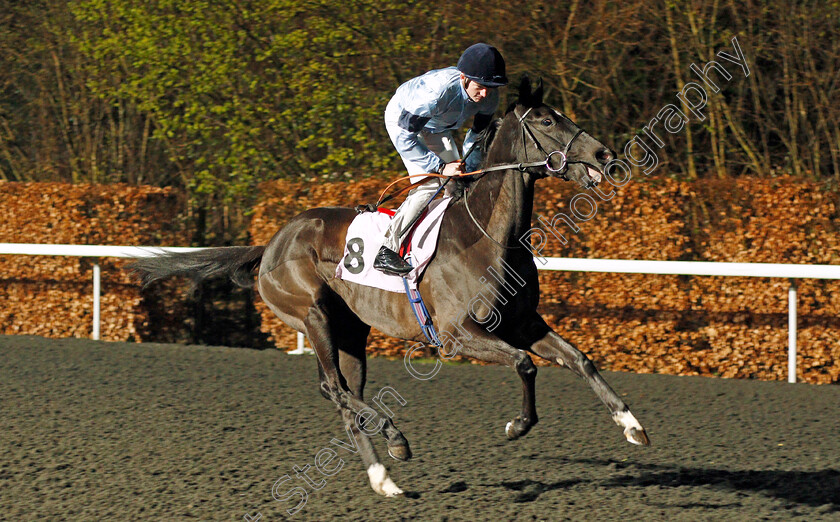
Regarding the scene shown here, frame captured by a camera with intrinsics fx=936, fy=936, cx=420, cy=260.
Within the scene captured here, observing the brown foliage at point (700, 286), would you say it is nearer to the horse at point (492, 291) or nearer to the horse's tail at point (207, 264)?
the horse's tail at point (207, 264)

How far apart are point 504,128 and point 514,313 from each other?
0.80m

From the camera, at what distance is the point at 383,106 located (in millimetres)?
9203

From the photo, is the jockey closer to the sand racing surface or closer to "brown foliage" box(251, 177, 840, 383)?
the sand racing surface

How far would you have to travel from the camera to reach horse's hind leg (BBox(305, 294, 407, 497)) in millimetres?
4109

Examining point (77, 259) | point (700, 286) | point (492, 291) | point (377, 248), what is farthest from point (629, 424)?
point (77, 259)

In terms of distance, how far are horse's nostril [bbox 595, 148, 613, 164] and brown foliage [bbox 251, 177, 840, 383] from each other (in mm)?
3680

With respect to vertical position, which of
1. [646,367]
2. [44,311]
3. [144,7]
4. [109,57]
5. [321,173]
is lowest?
[44,311]

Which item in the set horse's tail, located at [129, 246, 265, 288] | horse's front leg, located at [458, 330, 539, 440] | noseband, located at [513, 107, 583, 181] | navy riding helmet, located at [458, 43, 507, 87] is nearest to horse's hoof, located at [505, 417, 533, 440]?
horse's front leg, located at [458, 330, 539, 440]

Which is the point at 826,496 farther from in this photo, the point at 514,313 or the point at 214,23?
the point at 214,23

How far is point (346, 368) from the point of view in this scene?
4.85 m

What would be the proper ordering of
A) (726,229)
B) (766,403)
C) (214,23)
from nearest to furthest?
(766,403) → (726,229) → (214,23)

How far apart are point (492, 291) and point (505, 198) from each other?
41 centimetres

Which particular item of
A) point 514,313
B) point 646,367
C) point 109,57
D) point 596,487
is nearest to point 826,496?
point 596,487

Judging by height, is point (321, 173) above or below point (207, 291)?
above
